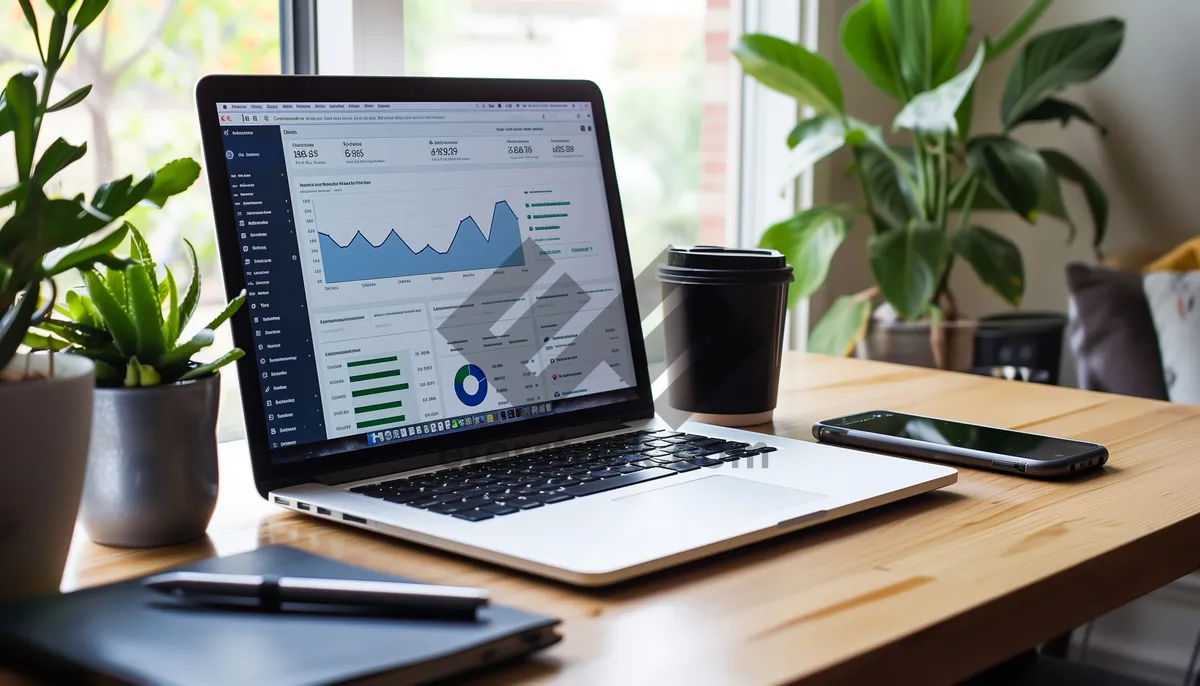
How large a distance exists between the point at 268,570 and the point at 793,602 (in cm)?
28

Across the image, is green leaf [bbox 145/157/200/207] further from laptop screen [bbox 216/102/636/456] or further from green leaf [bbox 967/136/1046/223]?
green leaf [bbox 967/136/1046/223]

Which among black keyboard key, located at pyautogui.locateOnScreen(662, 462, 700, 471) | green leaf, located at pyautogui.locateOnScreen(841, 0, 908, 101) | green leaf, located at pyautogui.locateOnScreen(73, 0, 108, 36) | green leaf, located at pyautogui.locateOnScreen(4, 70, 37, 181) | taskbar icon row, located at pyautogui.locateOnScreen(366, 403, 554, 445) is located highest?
green leaf, located at pyautogui.locateOnScreen(841, 0, 908, 101)

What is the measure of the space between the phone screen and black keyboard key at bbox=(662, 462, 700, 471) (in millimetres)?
209

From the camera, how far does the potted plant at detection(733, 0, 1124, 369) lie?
6.56 feet

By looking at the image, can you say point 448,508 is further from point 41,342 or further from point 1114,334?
point 1114,334

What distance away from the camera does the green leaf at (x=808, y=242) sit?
2.04 metres

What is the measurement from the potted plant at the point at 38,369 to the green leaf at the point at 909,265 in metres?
1.53

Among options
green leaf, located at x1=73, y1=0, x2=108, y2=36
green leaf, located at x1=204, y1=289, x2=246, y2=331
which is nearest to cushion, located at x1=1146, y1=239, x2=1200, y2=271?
green leaf, located at x1=204, y1=289, x2=246, y2=331

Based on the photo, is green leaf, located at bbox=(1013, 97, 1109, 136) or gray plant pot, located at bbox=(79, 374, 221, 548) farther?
green leaf, located at bbox=(1013, 97, 1109, 136)

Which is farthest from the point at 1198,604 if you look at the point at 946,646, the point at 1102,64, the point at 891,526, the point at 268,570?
the point at 268,570

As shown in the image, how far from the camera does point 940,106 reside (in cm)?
193

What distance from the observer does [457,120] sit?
97cm

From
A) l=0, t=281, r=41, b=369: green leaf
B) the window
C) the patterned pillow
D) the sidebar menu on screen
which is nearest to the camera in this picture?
l=0, t=281, r=41, b=369: green leaf

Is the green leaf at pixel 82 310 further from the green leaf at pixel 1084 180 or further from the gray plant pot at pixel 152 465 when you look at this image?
the green leaf at pixel 1084 180
